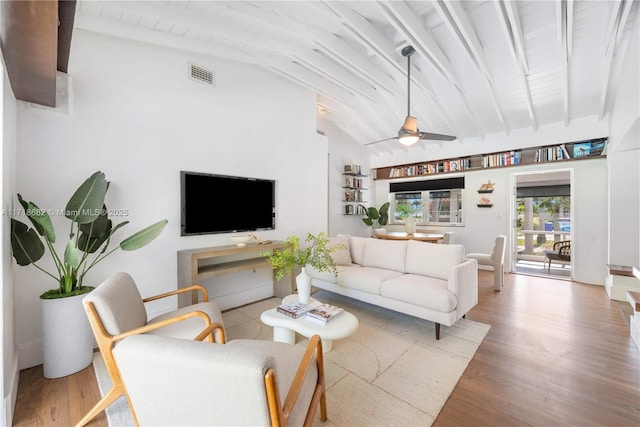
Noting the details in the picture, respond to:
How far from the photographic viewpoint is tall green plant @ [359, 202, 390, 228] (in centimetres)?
696

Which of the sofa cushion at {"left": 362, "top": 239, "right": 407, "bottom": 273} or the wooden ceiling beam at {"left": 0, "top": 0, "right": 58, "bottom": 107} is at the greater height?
the wooden ceiling beam at {"left": 0, "top": 0, "right": 58, "bottom": 107}

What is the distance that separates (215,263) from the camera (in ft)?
11.4

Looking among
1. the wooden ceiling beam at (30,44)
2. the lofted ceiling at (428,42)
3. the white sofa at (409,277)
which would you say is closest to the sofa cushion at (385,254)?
the white sofa at (409,277)

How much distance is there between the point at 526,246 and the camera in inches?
290

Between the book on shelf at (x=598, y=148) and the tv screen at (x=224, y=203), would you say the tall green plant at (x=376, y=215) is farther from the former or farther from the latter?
the book on shelf at (x=598, y=148)

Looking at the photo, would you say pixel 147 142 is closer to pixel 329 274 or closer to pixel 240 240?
pixel 240 240

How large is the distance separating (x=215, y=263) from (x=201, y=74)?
2380 millimetres

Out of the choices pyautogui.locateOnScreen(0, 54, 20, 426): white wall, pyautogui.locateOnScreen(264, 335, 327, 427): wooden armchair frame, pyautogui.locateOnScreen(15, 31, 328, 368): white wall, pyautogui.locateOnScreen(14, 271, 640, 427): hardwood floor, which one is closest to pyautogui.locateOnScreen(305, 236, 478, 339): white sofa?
pyautogui.locateOnScreen(14, 271, 640, 427): hardwood floor

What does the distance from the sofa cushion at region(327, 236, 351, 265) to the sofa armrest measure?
1.45 m

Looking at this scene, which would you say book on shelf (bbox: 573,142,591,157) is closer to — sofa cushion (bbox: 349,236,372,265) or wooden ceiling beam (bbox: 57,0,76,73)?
sofa cushion (bbox: 349,236,372,265)

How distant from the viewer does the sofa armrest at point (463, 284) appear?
2.74 m

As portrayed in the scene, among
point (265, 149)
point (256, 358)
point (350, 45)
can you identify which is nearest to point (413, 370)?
point (256, 358)

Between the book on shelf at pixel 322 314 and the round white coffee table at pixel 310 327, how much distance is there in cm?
2

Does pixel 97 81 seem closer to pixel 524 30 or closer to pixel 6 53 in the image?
pixel 6 53
